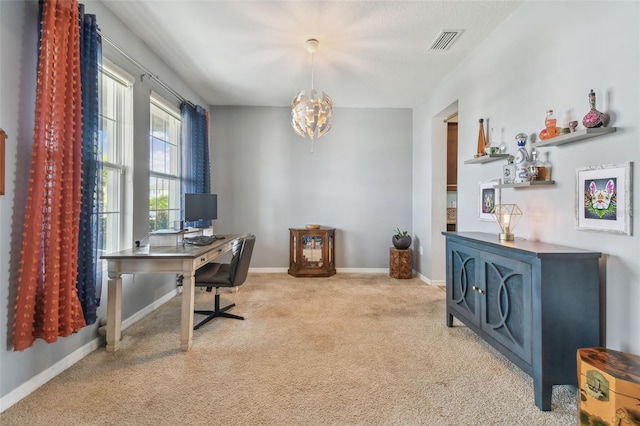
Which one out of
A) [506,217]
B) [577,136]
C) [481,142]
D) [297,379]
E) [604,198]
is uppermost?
[481,142]

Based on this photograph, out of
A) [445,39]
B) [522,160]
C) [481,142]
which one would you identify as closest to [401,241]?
[481,142]

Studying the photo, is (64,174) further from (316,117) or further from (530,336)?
(530,336)

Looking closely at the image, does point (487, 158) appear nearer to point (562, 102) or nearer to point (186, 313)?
point (562, 102)

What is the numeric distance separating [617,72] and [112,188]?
3743 millimetres

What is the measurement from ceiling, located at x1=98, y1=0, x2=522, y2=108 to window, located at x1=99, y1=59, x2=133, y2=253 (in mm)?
550

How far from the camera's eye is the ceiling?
7.91 feet

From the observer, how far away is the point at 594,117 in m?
1.66

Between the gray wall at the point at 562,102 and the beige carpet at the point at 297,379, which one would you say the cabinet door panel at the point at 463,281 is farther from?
the gray wall at the point at 562,102

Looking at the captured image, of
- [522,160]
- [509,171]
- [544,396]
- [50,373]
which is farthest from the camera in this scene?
[509,171]

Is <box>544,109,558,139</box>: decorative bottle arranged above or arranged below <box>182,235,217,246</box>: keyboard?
above

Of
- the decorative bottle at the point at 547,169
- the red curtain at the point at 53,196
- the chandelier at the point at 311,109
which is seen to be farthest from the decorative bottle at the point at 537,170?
the red curtain at the point at 53,196

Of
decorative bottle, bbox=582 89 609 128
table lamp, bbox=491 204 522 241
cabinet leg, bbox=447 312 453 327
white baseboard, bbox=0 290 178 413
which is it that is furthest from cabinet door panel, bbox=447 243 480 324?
white baseboard, bbox=0 290 178 413

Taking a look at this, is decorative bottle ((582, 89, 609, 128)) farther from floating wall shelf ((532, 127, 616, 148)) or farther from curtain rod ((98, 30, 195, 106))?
curtain rod ((98, 30, 195, 106))

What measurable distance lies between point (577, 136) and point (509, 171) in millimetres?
705
